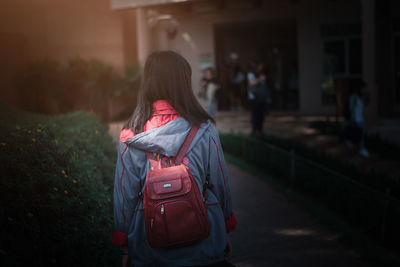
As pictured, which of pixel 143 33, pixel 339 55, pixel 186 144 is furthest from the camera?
pixel 339 55

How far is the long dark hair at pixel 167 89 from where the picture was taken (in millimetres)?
2037

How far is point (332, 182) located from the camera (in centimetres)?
646

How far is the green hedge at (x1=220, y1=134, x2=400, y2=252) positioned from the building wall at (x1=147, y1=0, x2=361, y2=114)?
20.2ft

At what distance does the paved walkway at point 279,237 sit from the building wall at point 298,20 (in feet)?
30.3

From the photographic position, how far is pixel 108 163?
4.80 m

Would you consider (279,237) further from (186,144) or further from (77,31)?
(77,31)

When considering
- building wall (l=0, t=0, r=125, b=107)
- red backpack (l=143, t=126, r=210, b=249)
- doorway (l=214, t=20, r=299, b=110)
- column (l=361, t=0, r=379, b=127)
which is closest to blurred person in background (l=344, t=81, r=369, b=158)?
column (l=361, t=0, r=379, b=127)

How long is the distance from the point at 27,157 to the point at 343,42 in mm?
13879

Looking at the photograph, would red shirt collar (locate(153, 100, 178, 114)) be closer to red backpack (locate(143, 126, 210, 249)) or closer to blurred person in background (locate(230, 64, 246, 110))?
red backpack (locate(143, 126, 210, 249))

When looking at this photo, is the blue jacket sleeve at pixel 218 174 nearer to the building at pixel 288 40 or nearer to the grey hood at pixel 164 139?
the grey hood at pixel 164 139

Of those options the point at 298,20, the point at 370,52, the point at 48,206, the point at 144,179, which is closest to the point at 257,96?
the point at 370,52

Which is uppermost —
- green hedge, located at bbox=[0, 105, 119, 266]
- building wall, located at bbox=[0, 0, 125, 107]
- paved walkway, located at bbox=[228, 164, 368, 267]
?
building wall, located at bbox=[0, 0, 125, 107]

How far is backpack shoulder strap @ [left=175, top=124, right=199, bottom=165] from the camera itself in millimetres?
1943

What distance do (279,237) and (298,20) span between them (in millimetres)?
11624
